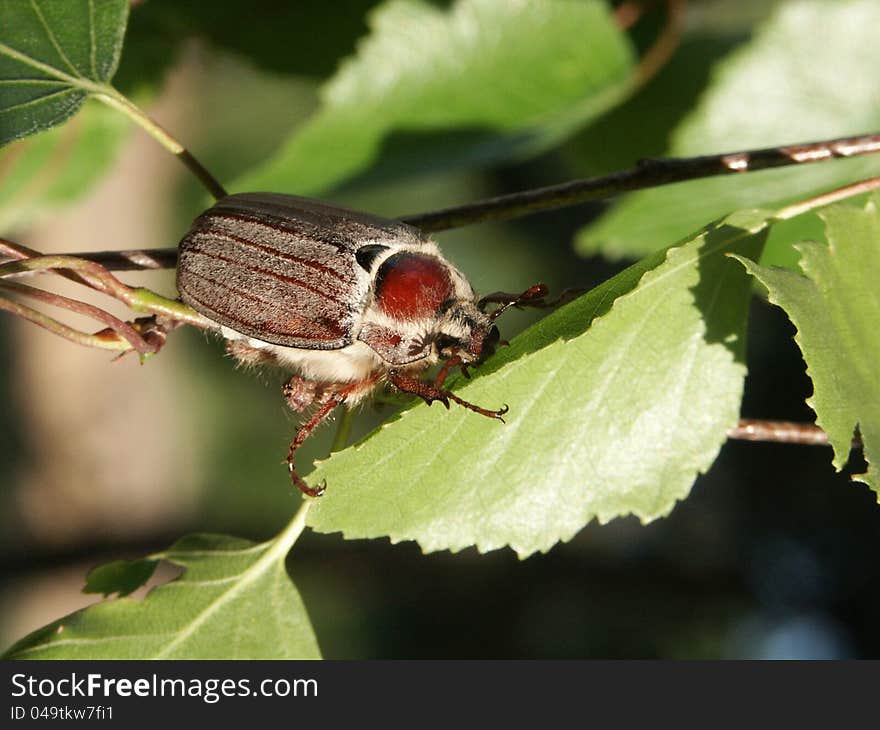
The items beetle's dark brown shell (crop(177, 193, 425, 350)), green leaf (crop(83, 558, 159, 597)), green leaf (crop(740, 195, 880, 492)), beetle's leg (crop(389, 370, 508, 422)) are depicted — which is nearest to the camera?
green leaf (crop(740, 195, 880, 492))

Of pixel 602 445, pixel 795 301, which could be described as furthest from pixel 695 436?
pixel 795 301

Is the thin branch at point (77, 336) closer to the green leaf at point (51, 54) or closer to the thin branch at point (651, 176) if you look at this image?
the green leaf at point (51, 54)

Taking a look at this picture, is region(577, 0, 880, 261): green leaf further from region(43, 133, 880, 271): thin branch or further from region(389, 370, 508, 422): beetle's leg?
region(389, 370, 508, 422): beetle's leg

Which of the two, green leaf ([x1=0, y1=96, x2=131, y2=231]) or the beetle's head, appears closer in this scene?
the beetle's head

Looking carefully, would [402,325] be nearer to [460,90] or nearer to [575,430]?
[575,430]

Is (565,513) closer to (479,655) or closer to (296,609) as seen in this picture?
(296,609)

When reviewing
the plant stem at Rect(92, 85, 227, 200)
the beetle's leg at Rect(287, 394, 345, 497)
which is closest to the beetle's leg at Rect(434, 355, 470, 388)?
the beetle's leg at Rect(287, 394, 345, 497)

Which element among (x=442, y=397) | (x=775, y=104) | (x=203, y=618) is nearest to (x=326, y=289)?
(x=442, y=397)
